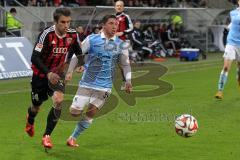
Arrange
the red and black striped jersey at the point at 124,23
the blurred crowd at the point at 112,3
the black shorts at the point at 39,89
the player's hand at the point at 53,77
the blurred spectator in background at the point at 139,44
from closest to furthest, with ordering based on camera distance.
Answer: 1. the player's hand at the point at 53,77
2. the black shorts at the point at 39,89
3. the red and black striped jersey at the point at 124,23
4. the blurred crowd at the point at 112,3
5. the blurred spectator in background at the point at 139,44

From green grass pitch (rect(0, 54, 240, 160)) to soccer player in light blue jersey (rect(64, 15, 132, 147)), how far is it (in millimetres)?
621

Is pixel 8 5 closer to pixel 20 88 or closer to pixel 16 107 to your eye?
pixel 20 88

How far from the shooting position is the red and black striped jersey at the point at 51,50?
9031mm

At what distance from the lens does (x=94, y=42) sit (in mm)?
9219

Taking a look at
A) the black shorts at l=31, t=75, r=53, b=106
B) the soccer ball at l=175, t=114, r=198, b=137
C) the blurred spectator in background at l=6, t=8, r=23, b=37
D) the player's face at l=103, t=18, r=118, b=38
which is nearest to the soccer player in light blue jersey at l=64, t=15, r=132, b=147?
the player's face at l=103, t=18, r=118, b=38

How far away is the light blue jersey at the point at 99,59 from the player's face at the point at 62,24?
1.40ft

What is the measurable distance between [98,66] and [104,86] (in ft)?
1.10

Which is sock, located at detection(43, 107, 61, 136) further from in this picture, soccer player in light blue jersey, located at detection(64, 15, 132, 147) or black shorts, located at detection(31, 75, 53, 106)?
black shorts, located at detection(31, 75, 53, 106)

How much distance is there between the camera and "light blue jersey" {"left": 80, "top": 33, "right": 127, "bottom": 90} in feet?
30.3

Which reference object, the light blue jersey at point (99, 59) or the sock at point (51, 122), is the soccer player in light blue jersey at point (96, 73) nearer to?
the light blue jersey at point (99, 59)

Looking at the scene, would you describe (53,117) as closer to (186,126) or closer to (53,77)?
(53,77)

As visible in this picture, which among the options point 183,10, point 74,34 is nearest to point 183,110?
point 74,34

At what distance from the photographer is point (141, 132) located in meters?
10.7

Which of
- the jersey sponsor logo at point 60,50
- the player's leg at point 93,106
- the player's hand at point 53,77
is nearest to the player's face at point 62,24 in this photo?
the jersey sponsor logo at point 60,50
